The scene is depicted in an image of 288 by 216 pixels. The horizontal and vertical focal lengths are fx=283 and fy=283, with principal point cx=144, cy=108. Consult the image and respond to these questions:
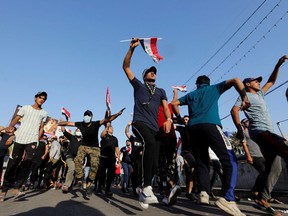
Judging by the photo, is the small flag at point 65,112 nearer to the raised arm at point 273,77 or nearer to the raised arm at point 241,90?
the raised arm at point 273,77

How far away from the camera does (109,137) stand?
9.38m

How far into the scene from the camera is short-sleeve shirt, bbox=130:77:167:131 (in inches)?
168

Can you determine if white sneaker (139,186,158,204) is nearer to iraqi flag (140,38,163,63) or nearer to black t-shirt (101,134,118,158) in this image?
iraqi flag (140,38,163,63)

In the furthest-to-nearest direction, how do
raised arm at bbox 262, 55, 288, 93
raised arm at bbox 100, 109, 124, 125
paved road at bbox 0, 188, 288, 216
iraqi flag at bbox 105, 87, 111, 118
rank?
iraqi flag at bbox 105, 87, 111, 118, raised arm at bbox 100, 109, 124, 125, raised arm at bbox 262, 55, 288, 93, paved road at bbox 0, 188, 288, 216

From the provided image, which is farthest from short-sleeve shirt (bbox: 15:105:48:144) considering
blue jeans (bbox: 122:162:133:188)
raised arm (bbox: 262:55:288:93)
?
blue jeans (bbox: 122:162:133:188)

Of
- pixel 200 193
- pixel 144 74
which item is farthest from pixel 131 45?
pixel 200 193

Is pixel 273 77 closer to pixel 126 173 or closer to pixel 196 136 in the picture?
pixel 196 136

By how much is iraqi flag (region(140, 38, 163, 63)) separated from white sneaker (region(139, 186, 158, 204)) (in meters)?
2.09

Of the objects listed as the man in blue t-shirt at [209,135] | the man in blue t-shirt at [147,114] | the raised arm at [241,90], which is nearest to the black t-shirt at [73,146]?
the man in blue t-shirt at [147,114]

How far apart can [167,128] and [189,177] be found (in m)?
4.09

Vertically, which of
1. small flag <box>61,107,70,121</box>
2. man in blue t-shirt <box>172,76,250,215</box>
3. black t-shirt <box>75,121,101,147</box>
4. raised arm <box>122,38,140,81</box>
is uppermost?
small flag <box>61,107,70,121</box>

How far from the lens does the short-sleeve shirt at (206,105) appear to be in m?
3.96

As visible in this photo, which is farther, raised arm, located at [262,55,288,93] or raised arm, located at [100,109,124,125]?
raised arm, located at [100,109,124,125]

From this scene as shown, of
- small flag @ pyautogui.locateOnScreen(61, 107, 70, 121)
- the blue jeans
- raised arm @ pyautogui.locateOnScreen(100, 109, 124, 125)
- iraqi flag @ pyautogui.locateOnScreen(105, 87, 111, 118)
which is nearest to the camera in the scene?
raised arm @ pyautogui.locateOnScreen(100, 109, 124, 125)
